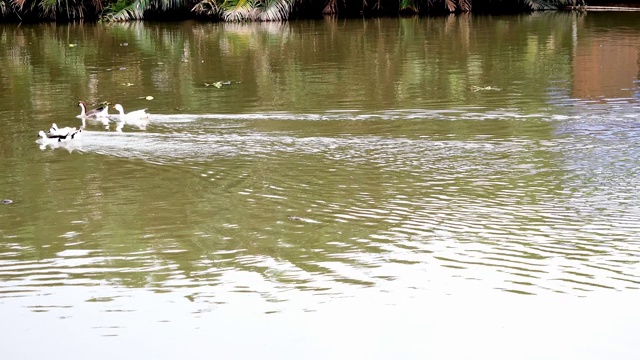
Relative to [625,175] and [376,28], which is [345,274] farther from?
[376,28]

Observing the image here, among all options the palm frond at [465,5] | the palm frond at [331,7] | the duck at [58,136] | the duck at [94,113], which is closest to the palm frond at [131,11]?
the palm frond at [331,7]

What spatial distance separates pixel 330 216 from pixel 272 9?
858 inches

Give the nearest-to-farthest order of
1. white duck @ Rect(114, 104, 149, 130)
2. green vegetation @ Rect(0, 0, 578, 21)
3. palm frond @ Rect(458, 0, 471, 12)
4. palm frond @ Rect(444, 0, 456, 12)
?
white duck @ Rect(114, 104, 149, 130), green vegetation @ Rect(0, 0, 578, 21), palm frond @ Rect(444, 0, 456, 12), palm frond @ Rect(458, 0, 471, 12)

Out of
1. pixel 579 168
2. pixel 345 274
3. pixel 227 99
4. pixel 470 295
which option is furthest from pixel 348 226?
pixel 227 99

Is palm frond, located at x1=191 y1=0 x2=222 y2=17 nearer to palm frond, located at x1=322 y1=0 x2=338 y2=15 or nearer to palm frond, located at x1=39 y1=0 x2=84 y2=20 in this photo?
palm frond, located at x1=322 y1=0 x2=338 y2=15

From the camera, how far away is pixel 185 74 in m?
17.5

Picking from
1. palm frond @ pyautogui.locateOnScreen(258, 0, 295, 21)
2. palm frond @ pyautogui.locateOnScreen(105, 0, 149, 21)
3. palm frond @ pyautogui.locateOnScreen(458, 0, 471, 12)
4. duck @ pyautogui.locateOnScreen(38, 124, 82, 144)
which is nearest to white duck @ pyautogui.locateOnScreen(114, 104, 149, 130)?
duck @ pyautogui.locateOnScreen(38, 124, 82, 144)

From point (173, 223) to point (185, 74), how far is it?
966 cm

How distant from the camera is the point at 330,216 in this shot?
8227 mm

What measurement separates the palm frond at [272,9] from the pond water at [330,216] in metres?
12.6

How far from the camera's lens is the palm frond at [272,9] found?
2933 cm

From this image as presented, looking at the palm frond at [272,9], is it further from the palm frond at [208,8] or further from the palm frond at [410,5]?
the palm frond at [410,5]

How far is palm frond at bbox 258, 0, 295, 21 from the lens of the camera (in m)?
29.3

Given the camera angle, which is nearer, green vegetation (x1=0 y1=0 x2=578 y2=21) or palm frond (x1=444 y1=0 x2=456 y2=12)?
green vegetation (x1=0 y1=0 x2=578 y2=21)
